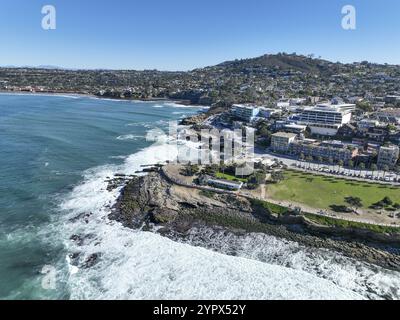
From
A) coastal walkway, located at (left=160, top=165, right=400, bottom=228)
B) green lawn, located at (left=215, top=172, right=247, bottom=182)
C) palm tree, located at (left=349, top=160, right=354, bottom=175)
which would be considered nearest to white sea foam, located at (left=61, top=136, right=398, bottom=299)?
coastal walkway, located at (left=160, top=165, right=400, bottom=228)

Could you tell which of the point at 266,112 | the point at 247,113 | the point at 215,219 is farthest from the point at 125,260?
the point at 266,112

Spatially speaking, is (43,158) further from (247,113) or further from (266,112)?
(266,112)

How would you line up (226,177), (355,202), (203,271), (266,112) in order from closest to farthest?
(203,271) → (355,202) → (226,177) → (266,112)

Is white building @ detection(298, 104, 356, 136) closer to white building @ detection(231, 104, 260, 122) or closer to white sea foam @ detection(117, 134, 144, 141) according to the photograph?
white building @ detection(231, 104, 260, 122)

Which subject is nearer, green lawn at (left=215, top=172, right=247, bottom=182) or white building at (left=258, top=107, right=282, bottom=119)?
green lawn at (left=215, top=172, right=247, bottom=182)

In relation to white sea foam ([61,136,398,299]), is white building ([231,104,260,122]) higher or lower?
higher

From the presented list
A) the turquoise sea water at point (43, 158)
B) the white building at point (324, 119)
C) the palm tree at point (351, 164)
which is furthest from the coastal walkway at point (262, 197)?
the white building at point (324, 119)

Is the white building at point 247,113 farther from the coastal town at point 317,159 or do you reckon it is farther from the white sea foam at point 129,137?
the white sea foam at point 129,137
